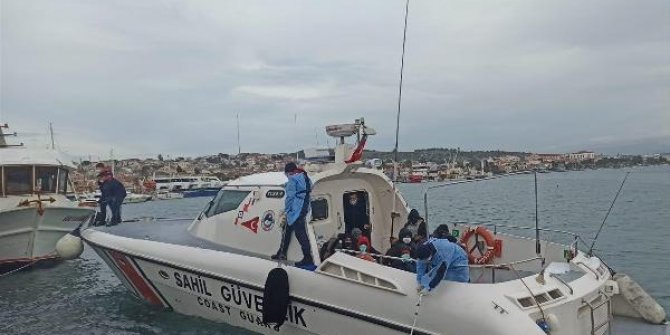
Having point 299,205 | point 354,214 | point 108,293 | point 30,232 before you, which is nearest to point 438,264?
point 299,205

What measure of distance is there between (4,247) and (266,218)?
9696mm

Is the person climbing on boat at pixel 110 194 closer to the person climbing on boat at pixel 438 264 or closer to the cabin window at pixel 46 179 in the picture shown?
the cabin window at pixel 46 179

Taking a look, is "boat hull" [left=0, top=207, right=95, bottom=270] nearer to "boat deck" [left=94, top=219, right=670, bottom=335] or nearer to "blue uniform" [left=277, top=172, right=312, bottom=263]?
"boat deck" [left=94, top=219, right=670, bottom=335]

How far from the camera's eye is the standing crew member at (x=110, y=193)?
41.0ft

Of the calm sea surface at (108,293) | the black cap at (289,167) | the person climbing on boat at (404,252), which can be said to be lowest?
the calm sea surface at (108,293)

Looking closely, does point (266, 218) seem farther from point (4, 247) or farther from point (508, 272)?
point (4, 247)

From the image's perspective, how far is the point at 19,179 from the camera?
51.4 ft

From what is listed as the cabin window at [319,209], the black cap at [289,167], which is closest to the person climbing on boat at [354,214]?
the cabin window at [319,209]

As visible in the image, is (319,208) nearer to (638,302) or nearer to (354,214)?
(354,214)

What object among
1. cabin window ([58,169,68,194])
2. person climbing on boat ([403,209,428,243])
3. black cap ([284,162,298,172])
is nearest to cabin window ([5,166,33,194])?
cabin window ([58,169,68,194])

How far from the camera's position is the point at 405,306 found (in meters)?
6.26

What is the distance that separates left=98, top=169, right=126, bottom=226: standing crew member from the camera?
12508 mm

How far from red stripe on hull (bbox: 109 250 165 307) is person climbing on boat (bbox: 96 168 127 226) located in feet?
8.39

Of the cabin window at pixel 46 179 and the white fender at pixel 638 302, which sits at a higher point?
the cabin window at pixel 46 179
